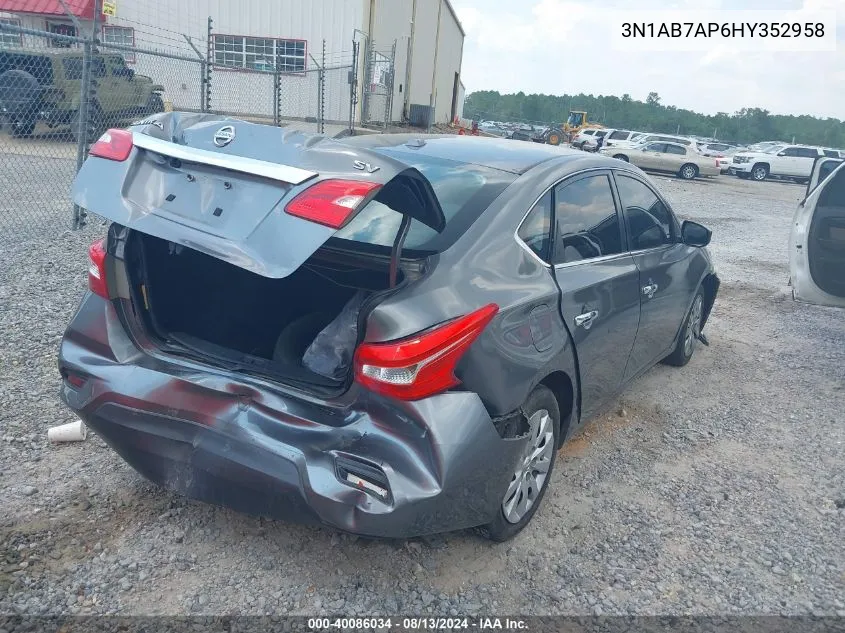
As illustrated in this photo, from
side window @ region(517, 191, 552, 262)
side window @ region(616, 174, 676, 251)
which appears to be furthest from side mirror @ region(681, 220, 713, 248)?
side window @ region(517, 191, 552, 262)

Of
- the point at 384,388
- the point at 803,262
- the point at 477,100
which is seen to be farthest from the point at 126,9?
the point at 477,100

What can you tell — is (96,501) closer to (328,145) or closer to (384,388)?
(384,388)

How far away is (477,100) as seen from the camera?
102188 millimetres

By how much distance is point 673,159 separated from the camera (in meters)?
26.4

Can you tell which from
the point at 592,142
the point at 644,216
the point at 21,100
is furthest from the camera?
the point at 592,142

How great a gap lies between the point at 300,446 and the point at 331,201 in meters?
0.88

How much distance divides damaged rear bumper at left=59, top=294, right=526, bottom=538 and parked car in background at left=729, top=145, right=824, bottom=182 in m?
31.9

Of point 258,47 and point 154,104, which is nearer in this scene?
point 154,104

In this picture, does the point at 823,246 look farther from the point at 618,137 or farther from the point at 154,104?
the point at 618,137

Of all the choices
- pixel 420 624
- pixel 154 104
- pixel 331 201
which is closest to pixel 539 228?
pixel 331 201

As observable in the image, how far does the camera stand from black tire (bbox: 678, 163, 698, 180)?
26.4m

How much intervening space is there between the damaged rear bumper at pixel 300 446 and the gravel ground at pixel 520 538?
1.01 ft

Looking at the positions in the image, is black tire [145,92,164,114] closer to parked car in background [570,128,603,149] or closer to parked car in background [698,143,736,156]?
parked car in background [698,143,736,156]

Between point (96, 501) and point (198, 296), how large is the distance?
1.02 metres
